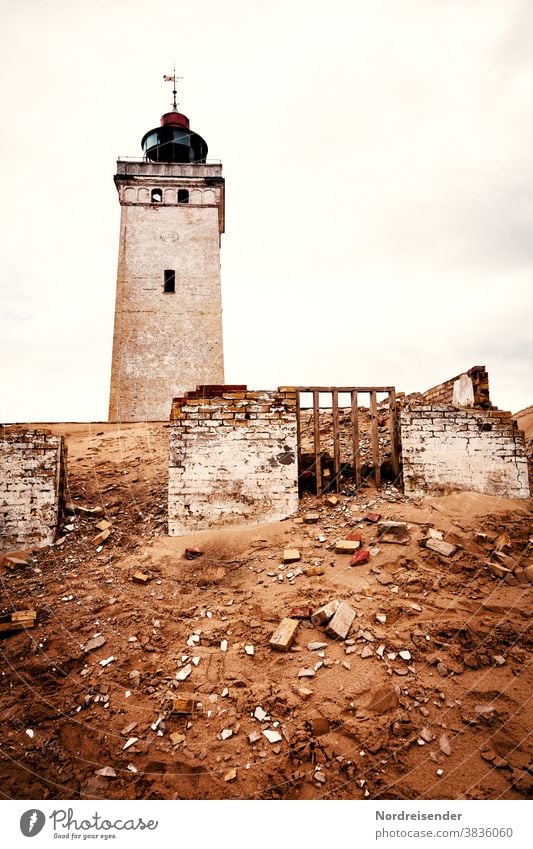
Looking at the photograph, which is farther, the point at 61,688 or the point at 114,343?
the point at 114,343

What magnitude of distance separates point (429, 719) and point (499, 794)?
0.45 meters

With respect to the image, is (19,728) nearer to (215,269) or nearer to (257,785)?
(257,785)

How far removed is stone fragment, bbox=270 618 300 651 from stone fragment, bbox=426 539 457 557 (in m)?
1.62

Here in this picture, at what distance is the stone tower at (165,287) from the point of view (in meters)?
16.5

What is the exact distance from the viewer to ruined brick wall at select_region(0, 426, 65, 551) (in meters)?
5.44

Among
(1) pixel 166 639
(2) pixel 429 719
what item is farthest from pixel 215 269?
(2) pixel 429 719

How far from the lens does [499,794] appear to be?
7.62ft

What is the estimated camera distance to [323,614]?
3551mm

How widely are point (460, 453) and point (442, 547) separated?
6.01 ft

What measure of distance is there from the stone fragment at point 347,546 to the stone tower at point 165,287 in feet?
41.5

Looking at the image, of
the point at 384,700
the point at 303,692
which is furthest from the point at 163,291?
the point at 384,700

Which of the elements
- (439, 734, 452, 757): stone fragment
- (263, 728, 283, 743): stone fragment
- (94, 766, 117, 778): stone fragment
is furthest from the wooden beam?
(94, 766, 117, 778): stone fragment

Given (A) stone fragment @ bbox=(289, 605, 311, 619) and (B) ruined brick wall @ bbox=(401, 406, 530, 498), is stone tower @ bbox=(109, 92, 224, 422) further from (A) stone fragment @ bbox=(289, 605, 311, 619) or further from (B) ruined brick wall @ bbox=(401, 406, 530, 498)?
(A) stone fragment @ bbox=(289, 605, 311, 619)

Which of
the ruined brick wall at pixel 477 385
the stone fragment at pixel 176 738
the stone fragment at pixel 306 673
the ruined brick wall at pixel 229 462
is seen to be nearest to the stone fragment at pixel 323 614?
the stone fragment at pixel 306 673
